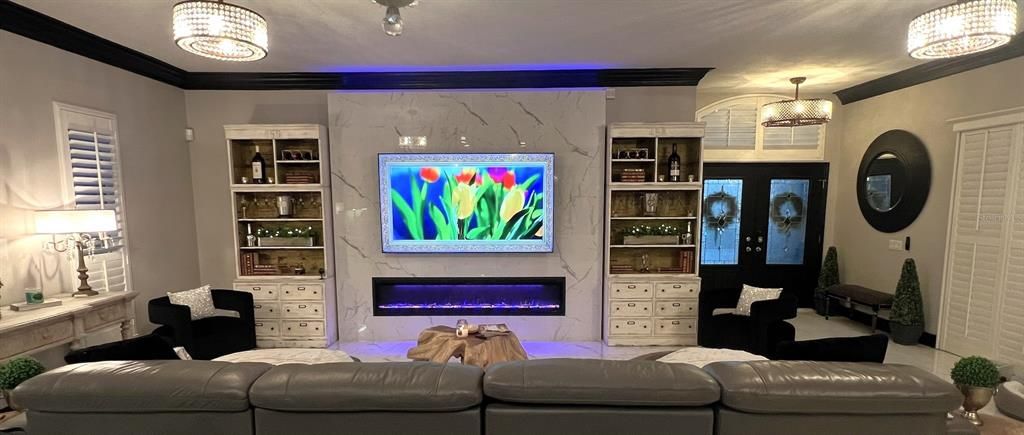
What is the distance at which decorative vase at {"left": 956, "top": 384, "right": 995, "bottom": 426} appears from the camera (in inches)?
67.5

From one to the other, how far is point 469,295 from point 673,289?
219 centimetres

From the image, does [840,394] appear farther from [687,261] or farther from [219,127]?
[219,127]

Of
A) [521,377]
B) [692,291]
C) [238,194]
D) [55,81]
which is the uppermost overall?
[55,81]

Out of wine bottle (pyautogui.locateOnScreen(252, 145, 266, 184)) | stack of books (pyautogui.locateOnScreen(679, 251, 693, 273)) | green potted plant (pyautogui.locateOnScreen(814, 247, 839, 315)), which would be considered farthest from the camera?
green potted plant (pyautogui.locateOnScreen(814, 247, 839, 315))

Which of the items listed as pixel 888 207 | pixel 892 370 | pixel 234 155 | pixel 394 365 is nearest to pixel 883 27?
pixel 888 207

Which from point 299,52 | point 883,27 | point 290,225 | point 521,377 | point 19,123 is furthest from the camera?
point 290,225

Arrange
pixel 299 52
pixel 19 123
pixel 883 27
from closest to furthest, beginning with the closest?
pixel 19 123, pixel 883 27, pixel 299 52

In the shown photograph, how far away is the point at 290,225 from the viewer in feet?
15.2

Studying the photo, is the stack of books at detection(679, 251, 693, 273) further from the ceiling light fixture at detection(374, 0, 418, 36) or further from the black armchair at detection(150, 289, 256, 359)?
the black armchair at detection(150, 289, 256, 359)

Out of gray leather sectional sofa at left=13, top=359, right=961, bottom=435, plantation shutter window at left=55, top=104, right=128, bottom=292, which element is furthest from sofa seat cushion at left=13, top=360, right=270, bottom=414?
plantation shutter window at left=55, top=104, right=128, bottom=292

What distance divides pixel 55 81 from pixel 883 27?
21.2 ft

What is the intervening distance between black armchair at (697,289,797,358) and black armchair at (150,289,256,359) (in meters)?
4.29

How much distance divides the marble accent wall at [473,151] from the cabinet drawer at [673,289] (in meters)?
0.64

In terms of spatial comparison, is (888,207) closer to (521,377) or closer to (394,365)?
(521,377)
